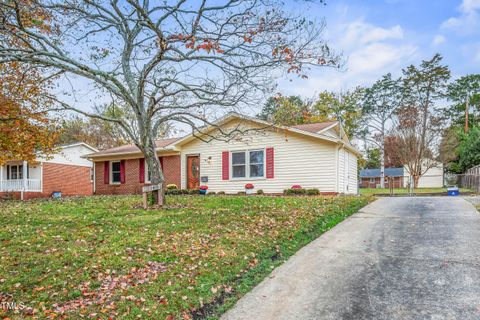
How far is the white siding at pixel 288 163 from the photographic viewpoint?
1362cm

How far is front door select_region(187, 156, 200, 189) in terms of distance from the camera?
16.6m

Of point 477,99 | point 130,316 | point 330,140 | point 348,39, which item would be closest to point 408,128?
point 477,99

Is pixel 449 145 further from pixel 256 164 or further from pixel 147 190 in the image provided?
pixel 147 190

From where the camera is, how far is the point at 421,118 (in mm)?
27062

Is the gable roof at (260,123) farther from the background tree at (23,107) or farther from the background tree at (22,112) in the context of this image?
the background tree at (22,112)

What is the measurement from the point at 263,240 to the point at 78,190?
867 inches

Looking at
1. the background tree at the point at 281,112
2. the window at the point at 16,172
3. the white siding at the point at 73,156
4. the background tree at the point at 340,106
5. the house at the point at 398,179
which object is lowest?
the house at the point at 398,179

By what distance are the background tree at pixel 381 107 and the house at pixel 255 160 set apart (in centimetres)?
1665

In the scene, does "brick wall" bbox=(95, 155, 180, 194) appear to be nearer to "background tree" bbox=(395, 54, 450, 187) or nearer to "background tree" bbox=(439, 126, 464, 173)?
"background tree" bbox=(395, 54, 450, 187)

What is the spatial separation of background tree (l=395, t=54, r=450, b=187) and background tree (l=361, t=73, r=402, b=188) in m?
1.44

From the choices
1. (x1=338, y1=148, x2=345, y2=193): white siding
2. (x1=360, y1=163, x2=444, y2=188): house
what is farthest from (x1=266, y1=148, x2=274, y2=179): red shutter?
(x1=360, y1=163, x2=444, y2=188): house

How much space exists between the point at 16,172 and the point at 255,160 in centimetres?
1818

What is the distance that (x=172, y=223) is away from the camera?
683 centimetres

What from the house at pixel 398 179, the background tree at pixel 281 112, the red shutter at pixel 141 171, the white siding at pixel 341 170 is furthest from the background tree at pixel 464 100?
Result: the red shutter at pixel 141 171
